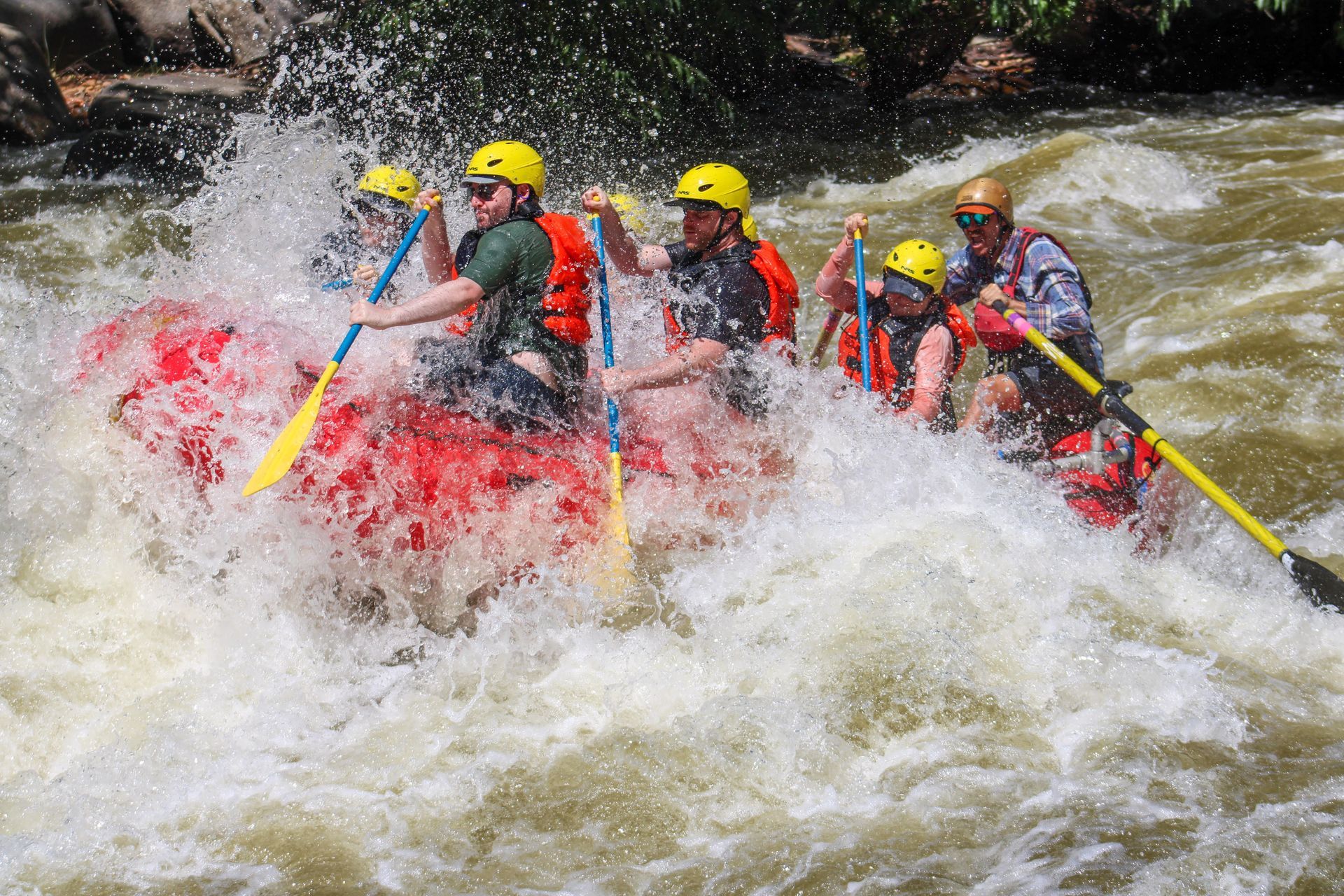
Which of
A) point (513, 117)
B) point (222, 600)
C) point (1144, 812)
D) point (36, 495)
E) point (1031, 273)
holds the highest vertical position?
point (513, 117)

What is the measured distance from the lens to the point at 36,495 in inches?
183

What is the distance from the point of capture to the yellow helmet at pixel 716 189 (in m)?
4.57

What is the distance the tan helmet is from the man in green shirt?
1.74m

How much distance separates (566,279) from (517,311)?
0.23m

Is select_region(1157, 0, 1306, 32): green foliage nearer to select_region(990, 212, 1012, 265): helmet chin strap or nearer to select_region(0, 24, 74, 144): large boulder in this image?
select_region(990, 212, 1012, 265): helmet chin strap

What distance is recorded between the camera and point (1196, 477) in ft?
15.0

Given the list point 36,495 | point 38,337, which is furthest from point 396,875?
point 38,337

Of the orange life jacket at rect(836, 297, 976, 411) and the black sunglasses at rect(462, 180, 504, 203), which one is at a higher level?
the black sunglasses at rect(462, 180, 504, 203)

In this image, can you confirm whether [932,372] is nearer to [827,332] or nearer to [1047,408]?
[1047,408]

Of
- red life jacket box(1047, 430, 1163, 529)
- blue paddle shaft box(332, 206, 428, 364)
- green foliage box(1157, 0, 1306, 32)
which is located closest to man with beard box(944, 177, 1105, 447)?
red life jacket box(1047, 430, 1163, 529)

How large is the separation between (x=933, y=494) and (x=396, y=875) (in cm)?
263

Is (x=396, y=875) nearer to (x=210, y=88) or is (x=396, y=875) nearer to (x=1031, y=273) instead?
(x=1031, y=273)

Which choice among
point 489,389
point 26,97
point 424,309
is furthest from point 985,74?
point 26,97

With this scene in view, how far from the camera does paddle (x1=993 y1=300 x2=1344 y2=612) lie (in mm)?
4195
